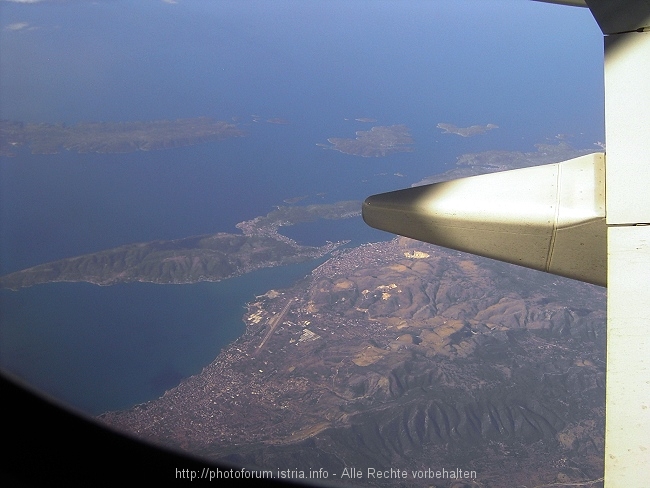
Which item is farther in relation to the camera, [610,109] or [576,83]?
[576,83]

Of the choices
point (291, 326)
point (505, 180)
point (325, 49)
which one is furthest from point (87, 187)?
point (505, 180)

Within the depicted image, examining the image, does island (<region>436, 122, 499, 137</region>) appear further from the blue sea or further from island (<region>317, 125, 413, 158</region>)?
island (<region>317, 125, 413, 158</region>)

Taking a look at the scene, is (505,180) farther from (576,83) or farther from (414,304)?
(576,83)

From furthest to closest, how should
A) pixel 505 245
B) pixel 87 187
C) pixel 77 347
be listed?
pixel 87 187 < pixel 77 347 < pixel 505 245

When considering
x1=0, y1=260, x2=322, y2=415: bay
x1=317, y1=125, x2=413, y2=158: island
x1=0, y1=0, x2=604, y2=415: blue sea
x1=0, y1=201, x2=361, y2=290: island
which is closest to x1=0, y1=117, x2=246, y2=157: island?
x1=0, y1=0, x2=604, y2=415: blue sea

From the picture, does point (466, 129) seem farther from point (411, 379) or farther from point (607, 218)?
point (607, 218)

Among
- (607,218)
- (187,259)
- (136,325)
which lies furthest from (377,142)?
(607,218)
